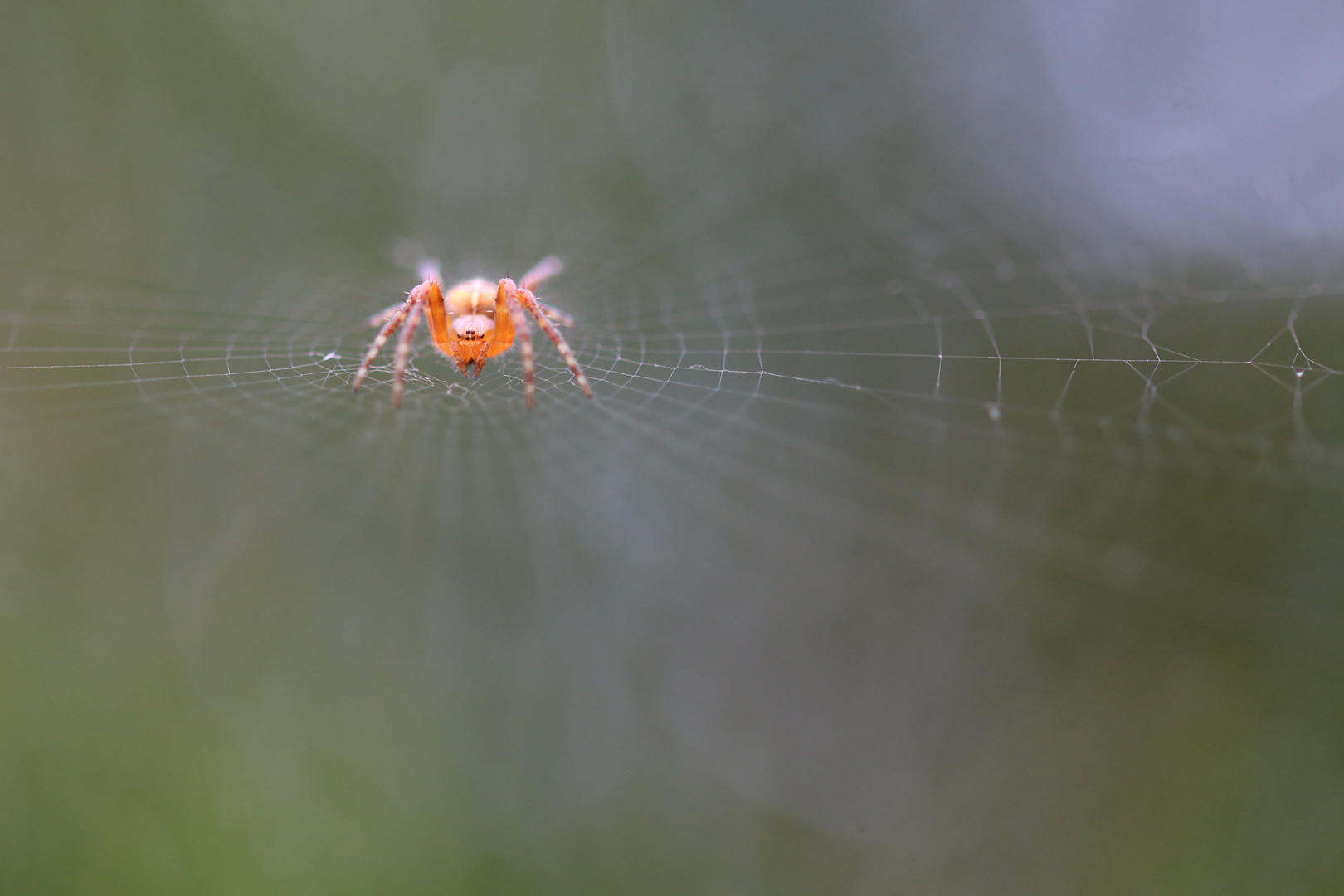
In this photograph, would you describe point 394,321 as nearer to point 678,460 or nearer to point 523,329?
point 523,329

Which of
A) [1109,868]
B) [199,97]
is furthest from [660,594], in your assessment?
[199,97]

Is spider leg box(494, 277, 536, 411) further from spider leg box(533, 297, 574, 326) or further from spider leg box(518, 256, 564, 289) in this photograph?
spider leg box(518, 256, 564, 289)

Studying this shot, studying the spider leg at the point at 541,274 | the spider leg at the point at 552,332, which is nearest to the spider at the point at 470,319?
the spider leg at the point at 552,332

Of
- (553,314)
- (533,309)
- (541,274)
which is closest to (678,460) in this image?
(541,274)

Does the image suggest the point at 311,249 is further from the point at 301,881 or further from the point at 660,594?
the point at 301,881

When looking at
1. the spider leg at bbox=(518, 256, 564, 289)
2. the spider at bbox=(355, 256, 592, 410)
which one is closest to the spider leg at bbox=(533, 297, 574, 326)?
the spider at bbox=(355, 256, 592, 410)

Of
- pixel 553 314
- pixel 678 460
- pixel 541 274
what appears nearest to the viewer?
pixel 553 314

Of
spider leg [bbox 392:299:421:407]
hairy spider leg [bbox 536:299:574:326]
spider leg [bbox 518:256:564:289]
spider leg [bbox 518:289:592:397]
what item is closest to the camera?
spider leg [bbox 392:299:421:407]
